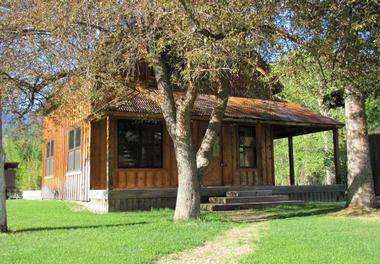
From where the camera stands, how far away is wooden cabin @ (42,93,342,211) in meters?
16.0

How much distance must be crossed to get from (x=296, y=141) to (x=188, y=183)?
26.2 meters

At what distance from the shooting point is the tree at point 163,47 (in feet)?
30.3

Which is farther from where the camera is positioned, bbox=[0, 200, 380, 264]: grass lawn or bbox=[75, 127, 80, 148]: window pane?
bbox=[75, 127, 80, 148]: window pane

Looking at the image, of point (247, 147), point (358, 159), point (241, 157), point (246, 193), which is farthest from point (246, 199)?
point (358, 159)

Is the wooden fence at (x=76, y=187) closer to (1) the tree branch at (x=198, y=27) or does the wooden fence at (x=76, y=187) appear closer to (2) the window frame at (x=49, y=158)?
(2) the window frame at (x=49, y=158)

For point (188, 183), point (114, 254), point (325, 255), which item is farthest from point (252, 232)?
point (114, 254)

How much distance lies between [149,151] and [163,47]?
311 inches

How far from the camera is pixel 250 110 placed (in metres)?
19.3

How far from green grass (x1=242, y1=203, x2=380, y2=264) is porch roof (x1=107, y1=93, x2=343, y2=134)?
5.55 metres

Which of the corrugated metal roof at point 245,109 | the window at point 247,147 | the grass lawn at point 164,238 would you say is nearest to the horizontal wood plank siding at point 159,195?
the grass lawn at point 164,238

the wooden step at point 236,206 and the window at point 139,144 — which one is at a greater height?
the window at point 139,144

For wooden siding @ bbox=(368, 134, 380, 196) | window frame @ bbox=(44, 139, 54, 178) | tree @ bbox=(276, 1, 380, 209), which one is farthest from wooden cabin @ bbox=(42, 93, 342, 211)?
wooden siding @ bbox=(368, 134, 380, 196)

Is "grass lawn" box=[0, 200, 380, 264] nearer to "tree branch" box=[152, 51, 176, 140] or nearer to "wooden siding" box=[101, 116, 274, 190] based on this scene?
"tree branch" box=[152, 51, 176, 140]

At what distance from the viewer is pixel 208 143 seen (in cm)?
1254
